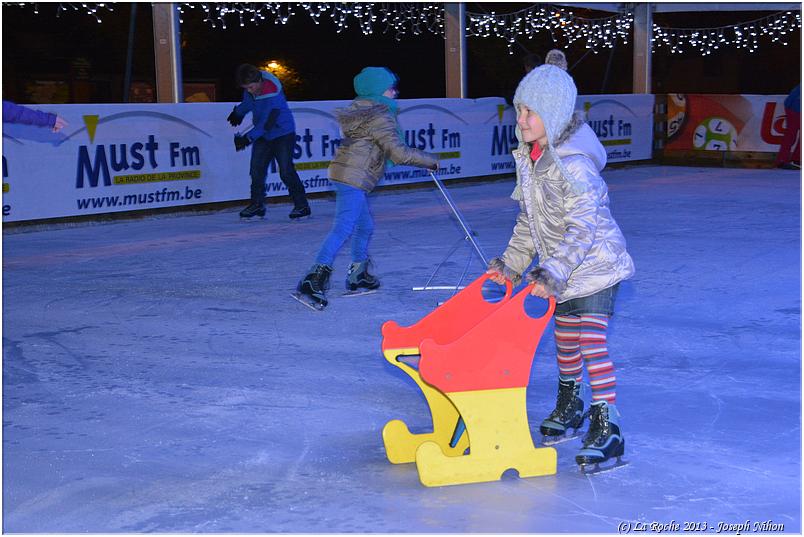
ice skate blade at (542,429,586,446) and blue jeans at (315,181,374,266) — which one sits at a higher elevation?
blue jeans at (315,181,374,266)

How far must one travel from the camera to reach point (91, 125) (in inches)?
418

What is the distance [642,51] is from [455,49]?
185 inches

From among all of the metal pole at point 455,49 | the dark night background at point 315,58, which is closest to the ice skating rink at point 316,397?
the metal pole at point 455,49

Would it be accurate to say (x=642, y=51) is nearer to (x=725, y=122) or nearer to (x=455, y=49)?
(x=725, y=122)

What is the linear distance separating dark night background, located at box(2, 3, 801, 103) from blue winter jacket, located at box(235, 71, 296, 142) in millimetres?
4871

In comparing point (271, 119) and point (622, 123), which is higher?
point (271, 119)

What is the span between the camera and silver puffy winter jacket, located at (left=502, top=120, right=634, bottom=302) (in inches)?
136

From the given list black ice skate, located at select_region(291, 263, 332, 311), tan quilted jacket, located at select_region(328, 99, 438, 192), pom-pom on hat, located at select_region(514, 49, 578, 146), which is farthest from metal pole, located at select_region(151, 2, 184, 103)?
pom-pom on hat, located at select_region(514, 49, 578, 146)

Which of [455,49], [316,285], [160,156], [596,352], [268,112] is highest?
[455,49]

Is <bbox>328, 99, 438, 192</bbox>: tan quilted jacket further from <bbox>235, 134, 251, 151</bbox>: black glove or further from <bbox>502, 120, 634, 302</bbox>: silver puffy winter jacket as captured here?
<bbox>235, 134, 251, 151</bbox>: black glove

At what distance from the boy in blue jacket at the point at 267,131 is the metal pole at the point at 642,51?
33.8 ft

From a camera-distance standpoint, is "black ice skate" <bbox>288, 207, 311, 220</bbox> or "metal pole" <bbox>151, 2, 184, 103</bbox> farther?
"metal pole" <bbox>151, 2, 184, 103</bbox>

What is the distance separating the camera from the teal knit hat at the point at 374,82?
20.8 ft

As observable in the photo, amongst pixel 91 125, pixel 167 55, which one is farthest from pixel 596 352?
pixel 167 55
